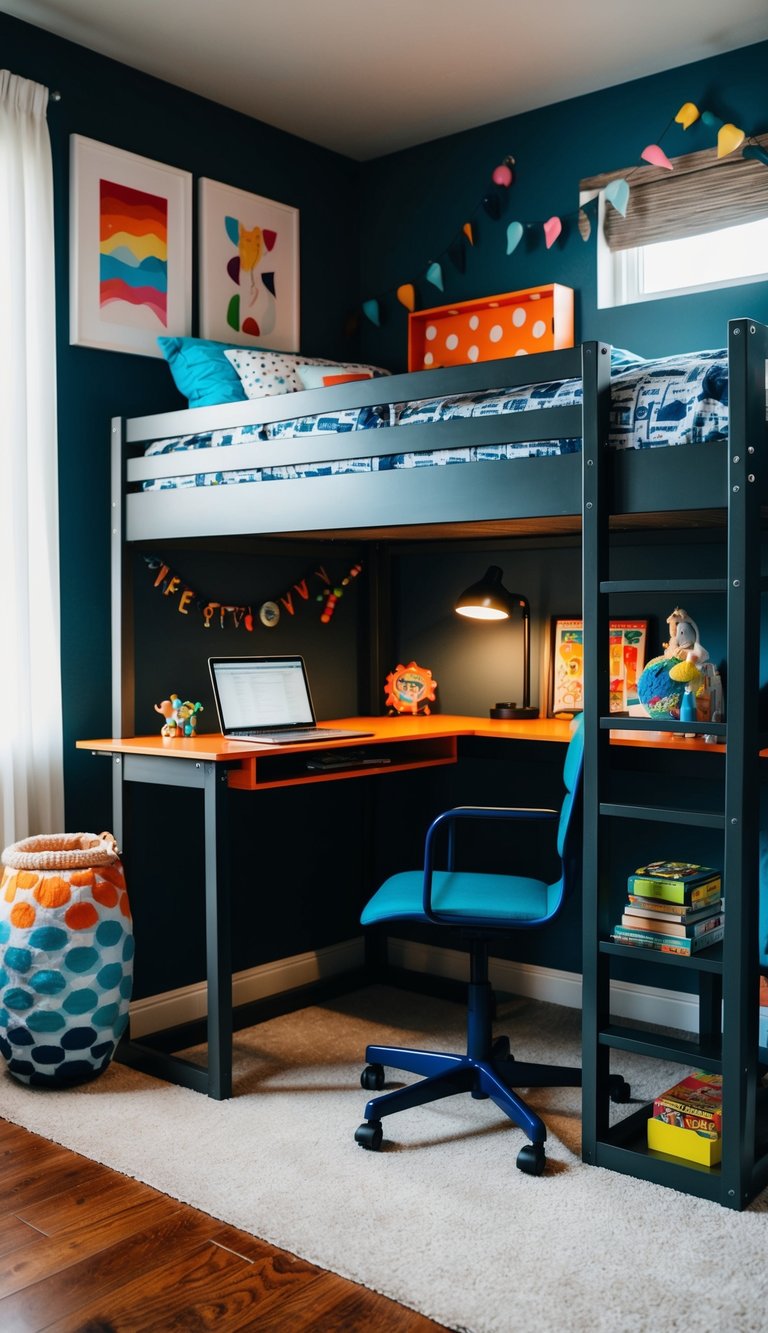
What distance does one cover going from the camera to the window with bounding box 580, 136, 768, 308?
130 inches

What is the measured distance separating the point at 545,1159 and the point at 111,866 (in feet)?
4.16

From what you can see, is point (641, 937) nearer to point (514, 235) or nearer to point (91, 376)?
point (91, 376)

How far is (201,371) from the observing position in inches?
135

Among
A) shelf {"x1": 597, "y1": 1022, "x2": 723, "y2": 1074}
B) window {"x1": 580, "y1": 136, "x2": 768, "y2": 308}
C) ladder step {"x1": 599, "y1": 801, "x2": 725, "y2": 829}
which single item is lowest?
shelf {"x1": 597, "y1": 1022, "x2": 723, "y2": 1074}

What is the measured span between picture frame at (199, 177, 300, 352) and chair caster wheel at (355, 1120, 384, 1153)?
2.30 metres

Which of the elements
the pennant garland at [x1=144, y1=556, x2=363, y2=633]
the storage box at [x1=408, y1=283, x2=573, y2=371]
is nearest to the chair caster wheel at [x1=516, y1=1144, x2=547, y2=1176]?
the pennant garland at [x1=144, y1=556, x2=363, y2=633]

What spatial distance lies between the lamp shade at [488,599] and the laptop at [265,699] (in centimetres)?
51

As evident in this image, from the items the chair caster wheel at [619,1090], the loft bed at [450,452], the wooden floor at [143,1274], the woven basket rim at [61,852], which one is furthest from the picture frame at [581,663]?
the wooden floor at [143,1274]

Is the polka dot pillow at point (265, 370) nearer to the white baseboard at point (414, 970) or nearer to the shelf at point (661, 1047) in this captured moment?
the white baseboard at point (414, 970)

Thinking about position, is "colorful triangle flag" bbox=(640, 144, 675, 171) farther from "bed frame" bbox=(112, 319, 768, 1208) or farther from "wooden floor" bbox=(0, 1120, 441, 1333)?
"wooden floor" bbox=(0, 1120, 441, 1333)

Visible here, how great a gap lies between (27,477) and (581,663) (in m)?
1.67

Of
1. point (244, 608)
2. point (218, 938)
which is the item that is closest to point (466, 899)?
point (218, 938)

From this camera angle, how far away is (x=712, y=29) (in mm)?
3199

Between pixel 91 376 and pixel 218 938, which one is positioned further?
pixel 91 376
